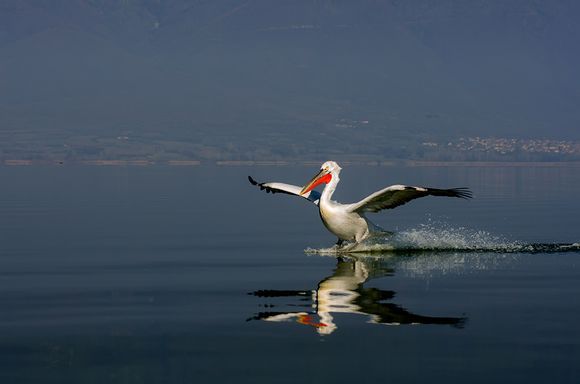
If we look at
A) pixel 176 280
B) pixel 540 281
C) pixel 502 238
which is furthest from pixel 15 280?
pixel 502 238

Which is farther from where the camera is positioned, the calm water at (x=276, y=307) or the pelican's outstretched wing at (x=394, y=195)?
the pelican's outstretched wing at (x=394, y=195)

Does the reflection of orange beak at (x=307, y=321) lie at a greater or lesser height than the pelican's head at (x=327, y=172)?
lesser

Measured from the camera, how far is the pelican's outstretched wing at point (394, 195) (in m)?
28.9

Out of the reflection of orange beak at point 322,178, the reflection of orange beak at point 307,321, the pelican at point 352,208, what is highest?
the reflection of orange beak at point 322,178

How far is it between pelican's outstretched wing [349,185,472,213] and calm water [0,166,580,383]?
1.21m

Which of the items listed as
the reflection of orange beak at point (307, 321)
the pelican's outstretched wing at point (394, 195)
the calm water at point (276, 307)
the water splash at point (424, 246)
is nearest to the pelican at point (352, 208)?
the pelican's outstretched wing at point (394, 195)

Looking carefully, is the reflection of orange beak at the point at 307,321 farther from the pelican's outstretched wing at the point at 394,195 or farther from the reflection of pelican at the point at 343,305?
the pelican's outstretched wing at the point at 394,195

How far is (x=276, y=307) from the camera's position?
2223cm

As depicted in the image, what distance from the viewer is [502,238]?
121 ft

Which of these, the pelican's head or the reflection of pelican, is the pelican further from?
the reflection of pelican

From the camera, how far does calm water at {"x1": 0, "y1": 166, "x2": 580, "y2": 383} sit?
685 inches

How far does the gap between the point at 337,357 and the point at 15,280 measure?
10333mm

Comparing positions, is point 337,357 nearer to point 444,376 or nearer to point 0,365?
point 444,376

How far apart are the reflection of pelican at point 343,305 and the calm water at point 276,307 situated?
0.04m
